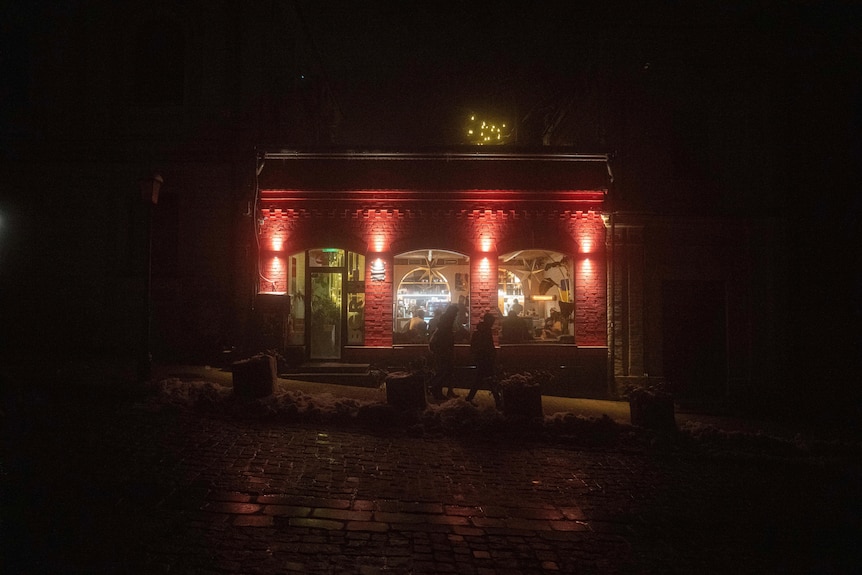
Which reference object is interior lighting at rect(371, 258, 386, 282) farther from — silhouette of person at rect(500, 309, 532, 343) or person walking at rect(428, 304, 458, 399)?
silhouette of person at rect(500, 309, 532, 343)

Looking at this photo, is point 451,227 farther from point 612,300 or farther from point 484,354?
point 612,300

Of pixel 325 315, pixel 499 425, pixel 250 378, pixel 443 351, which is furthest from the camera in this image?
pixel 325 315

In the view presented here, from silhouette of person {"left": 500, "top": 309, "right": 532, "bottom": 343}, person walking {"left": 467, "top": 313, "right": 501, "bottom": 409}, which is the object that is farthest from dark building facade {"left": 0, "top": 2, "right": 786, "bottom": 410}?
person walking {"left": 467, "top": 313, "right": 501, "bottom": 409}

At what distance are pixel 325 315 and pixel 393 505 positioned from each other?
8.33 metres

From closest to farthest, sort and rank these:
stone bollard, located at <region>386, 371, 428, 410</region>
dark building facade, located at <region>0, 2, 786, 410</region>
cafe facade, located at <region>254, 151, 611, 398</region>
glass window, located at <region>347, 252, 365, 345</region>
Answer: stone bollard, located at <region>386, 371, 428, 410</region> → dark building facade, located at <region>0, 2, 786, 410</region> → cafe facade, located at <region>254, 151, 611, 398</region> → glass window, located at <region>347, 252, 365, 345</region>

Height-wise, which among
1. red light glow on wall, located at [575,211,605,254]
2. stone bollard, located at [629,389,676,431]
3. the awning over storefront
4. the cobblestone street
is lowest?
the cobblestone street

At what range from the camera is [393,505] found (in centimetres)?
513

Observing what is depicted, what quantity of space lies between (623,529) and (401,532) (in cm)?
209

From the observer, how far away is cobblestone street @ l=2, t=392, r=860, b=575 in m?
4.07

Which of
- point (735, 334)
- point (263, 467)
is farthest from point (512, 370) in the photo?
point (263, 467)

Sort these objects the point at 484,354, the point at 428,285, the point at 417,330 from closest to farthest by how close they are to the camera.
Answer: the point at 484,354
the point at 417,330
the point at 428,285

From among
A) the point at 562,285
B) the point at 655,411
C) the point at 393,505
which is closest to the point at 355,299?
the point at 562,285

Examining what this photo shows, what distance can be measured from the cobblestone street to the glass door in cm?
537

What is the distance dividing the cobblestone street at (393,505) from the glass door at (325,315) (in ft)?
17.6
